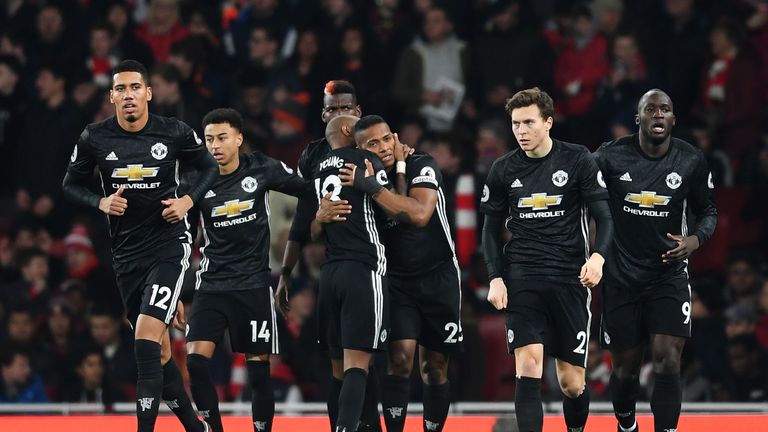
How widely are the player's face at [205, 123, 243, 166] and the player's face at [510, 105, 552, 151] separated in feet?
5.66

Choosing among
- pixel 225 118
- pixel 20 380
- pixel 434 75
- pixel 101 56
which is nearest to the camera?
pixel 225 118

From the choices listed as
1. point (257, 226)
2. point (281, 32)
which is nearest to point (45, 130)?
point (281, 32)

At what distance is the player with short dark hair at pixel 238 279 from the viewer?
890cm

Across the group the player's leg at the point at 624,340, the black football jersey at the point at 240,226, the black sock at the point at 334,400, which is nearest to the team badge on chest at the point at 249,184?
the black football jersey at the point at 240,226

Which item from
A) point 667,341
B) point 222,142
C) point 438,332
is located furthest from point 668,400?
point 222,142

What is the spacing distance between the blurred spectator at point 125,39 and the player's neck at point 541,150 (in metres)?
5.69

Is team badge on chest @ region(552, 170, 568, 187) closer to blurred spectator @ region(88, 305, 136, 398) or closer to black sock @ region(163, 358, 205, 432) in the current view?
black sock @ region(163, 358, 205, 432)

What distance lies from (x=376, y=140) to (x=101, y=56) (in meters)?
5.53

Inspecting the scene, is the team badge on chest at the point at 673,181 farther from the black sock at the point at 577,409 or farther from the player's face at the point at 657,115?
the black sock at the point at 577,409

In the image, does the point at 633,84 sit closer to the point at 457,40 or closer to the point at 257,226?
the point at 457,40

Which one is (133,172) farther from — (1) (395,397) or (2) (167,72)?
(2) (167,72)

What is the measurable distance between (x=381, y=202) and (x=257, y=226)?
3.43 feet

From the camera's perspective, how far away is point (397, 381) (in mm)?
8648

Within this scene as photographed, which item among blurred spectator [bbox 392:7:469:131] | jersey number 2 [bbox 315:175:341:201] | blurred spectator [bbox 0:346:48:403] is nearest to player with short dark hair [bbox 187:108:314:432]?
jersey number 2 [bbox 315:175:341:201]
